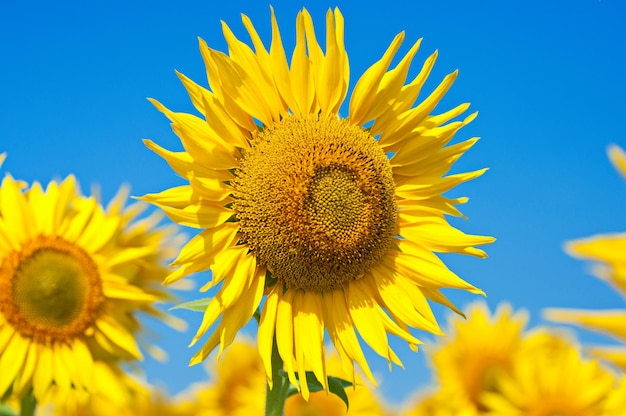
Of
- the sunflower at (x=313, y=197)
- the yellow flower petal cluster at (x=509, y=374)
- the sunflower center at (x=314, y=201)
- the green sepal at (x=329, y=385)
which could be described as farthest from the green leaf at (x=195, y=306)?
the yellow flower petal cluster at (x=509, y=374)

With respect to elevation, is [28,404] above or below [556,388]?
below

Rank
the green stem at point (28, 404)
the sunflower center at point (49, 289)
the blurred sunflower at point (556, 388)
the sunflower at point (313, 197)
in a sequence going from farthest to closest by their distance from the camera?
the blurred sunflower at point (556, 388) < the sunflower center at point (49, 289) < the green stem at point (28, 404) < the sunflower at point (313, 197)

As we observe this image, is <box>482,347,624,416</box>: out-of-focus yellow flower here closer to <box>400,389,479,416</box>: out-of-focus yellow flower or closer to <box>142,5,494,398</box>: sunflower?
<box>400,389,479,416</box>: out-of-focus yellow flower

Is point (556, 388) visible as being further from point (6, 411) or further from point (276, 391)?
point (6, 411)

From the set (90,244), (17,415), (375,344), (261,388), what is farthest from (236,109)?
(261,388)

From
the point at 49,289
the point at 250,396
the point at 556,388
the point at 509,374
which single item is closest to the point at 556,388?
the point at 556,388

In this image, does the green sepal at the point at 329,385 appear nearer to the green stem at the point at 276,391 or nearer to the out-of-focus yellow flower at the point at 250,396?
the green stem at the point at 276,391
